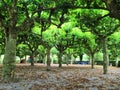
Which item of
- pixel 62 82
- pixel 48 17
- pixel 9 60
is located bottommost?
pixel 62 82

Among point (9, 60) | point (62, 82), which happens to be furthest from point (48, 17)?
point (62, 82)

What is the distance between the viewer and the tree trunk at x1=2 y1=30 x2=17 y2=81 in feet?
59.0

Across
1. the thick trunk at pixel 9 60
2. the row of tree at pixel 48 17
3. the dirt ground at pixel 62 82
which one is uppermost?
the row of tree at pixel 48 17

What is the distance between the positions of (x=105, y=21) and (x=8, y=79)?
1309 cm

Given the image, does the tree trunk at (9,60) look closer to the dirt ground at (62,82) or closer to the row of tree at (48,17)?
the row of tree at (48,17)

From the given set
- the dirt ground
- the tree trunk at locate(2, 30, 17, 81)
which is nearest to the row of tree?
the tree trunk at locate(2, 30, 17, 81)

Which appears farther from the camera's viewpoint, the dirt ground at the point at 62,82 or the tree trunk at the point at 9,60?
the tree trunk at the point at 9,60

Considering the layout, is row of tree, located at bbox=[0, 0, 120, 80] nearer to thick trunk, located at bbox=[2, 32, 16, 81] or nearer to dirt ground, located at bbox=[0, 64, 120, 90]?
thick trunk, located at bbox=[2, 32, 16, 81]

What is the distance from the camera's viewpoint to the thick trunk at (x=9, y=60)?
1798cm

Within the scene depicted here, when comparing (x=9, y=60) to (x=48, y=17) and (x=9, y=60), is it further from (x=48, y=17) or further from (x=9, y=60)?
(x=48, y=17)

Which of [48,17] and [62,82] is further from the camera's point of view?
[48,17]

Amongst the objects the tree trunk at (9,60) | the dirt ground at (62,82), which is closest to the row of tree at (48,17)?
the tree trunk at (9,60)

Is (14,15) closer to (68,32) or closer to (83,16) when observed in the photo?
(83,16)

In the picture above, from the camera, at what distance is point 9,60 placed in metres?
18.1
